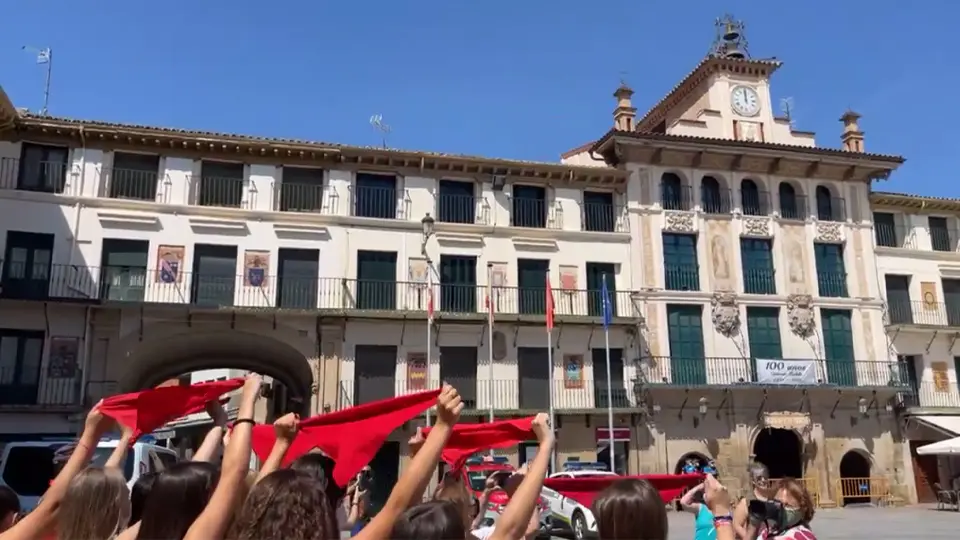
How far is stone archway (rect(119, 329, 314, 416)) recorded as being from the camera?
2542 centimetres

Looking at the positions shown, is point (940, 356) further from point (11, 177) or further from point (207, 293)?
point (11, 177)

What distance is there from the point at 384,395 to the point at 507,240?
7406 millimetres

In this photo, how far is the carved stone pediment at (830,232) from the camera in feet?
Answer: 104

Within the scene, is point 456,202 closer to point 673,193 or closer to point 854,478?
point 673,193

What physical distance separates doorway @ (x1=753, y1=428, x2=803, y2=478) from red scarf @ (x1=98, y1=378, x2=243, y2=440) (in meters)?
26.5

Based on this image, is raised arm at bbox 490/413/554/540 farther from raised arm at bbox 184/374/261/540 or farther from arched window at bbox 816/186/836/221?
arched window at bbox 816/186/836/221

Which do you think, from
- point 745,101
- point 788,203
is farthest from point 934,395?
point 745,101

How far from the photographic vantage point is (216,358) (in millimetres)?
29938

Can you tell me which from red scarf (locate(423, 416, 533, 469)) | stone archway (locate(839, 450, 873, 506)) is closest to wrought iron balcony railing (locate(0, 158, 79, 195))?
red scarf (locate(423, 416, 533, 469))

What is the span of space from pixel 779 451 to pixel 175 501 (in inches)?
1230

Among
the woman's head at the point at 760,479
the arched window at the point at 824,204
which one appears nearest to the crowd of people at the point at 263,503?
the woman's head at the point at 760,479

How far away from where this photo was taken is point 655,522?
134 inches

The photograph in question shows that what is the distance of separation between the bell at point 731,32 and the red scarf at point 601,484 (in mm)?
25807

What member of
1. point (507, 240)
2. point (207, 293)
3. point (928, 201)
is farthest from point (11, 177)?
point (928, 201)
